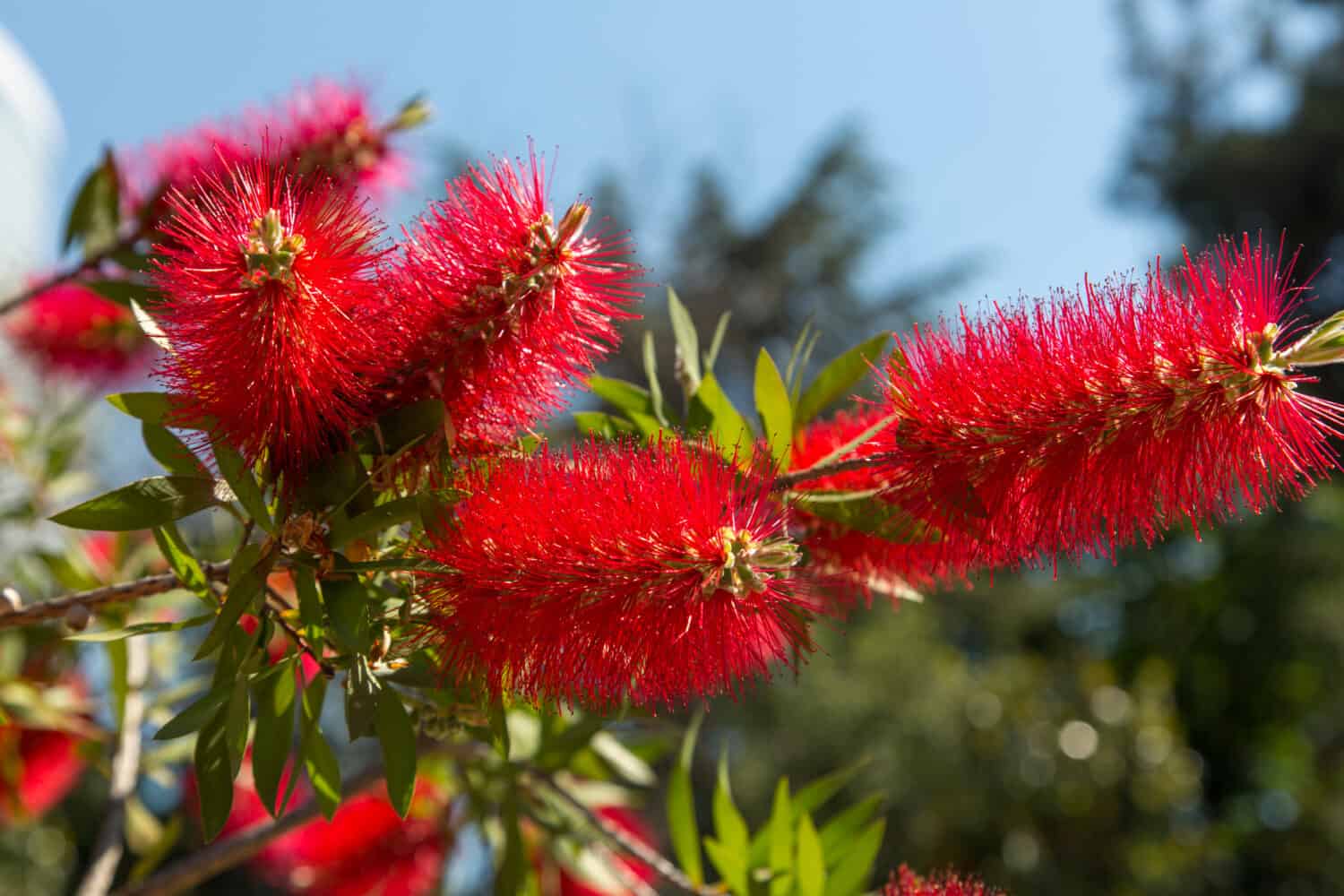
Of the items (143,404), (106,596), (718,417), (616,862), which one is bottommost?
(616,862)

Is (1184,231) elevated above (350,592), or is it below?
above

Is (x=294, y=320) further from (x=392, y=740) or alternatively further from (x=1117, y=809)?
(x=1117, y=809)

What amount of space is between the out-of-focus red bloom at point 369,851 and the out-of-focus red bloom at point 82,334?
1.81 ft

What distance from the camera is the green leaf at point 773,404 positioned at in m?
0.80

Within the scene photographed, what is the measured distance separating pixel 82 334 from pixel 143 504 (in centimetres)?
84

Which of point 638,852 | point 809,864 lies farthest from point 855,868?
point 638,852

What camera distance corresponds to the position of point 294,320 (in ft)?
1.90

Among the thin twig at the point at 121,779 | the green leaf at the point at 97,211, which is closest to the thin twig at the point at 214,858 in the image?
the thin twig at the point at 121,779

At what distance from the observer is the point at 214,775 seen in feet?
2.25

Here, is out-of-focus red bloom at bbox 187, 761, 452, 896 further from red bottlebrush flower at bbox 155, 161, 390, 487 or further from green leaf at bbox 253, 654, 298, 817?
red bottlebrush flower at bbox 155, 161, 390, 487

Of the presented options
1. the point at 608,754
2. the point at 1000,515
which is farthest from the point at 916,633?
the point at 1000,515

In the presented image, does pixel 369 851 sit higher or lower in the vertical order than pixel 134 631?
lower

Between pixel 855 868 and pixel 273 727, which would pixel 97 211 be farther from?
pixel 855 868

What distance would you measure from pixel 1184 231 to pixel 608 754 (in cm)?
1000
